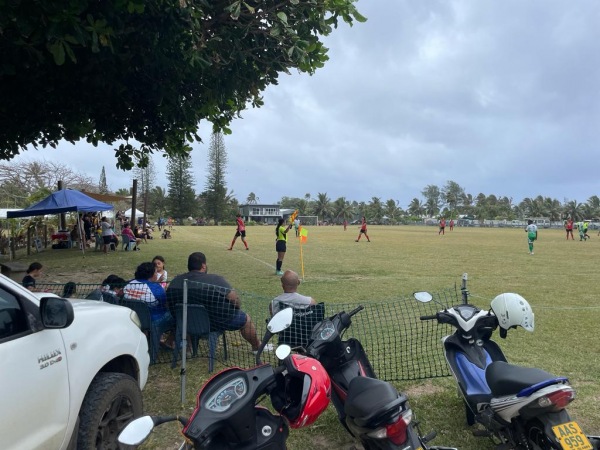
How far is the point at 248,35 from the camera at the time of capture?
24.7 feet

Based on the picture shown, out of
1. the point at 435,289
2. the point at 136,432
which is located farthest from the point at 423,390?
the point at 435,289

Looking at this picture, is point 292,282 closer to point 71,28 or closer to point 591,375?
point 591,375

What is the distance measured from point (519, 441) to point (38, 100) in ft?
28.8

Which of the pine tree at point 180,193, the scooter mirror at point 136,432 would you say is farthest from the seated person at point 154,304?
the pine tree at point 180,193

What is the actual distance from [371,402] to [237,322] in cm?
298

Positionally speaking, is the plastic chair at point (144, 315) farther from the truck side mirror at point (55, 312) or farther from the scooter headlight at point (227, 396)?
the scooter headlight at point (227, 396)

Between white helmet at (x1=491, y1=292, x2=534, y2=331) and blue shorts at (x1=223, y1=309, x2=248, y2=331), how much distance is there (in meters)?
2.76

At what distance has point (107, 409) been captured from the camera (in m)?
3.03

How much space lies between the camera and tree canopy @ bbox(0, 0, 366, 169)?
17.7 ft

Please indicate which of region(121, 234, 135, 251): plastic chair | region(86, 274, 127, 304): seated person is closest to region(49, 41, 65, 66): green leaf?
region(86, 274, 127, 304): seated person

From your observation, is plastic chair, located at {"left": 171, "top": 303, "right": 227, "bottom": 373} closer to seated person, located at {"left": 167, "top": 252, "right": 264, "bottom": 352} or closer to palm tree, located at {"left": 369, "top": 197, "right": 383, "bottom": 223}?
seated person, located at {"left": 167, "top": 252, "right": 264, "bottom": 352}

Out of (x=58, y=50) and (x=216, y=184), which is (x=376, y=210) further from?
(x=58, y=50)

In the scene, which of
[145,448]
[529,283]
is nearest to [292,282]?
[145,448]

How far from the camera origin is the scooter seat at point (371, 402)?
2.26m
